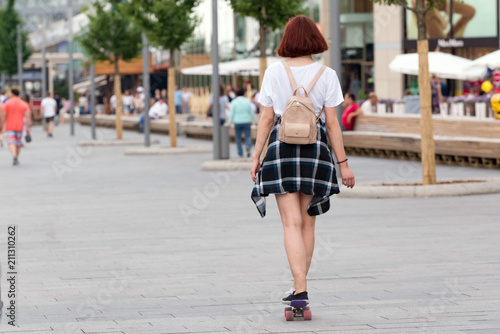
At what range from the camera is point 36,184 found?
1902 centimetres

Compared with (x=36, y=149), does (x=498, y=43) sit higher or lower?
higher

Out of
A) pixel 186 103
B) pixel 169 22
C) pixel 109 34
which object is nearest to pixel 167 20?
pixel 169 22

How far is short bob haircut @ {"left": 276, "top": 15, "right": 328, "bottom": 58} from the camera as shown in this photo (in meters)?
6.65

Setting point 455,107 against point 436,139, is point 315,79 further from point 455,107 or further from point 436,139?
point 455,107

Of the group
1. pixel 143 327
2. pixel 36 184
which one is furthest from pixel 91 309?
pixel 36 184

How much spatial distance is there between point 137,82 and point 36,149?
173 feet

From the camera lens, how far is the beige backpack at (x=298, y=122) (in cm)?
648

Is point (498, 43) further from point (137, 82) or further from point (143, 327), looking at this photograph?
point (137, 82)

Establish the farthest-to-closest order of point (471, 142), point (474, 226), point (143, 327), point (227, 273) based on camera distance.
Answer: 1. point (471, 142)
2. point (474, 226)
3. point (227, 273)
4. point (143, 327)

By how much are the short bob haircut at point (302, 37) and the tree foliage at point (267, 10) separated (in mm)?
14496

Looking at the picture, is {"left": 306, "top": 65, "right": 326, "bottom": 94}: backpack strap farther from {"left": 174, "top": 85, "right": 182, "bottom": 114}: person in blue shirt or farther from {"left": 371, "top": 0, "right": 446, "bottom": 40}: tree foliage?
{"left": 174, "top": 85, "right": 182, "bottom": 114}: person in blue shirt

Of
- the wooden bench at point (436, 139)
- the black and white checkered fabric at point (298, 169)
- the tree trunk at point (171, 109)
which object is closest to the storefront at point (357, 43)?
the tree trunk at point (171, 109)

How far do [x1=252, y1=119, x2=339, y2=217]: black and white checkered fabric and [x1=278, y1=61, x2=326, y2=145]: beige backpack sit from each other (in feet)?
0.33

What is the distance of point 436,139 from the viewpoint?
71.2 feet
